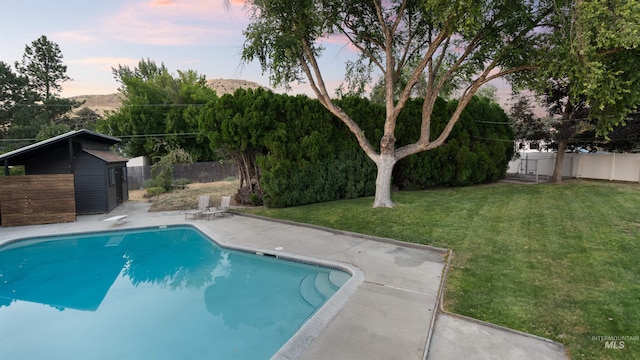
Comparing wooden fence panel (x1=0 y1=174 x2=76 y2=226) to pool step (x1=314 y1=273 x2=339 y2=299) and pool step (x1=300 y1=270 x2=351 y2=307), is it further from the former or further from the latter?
pool step (x1=314 y1=273 x2=339 y2=299)

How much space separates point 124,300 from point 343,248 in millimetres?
4613

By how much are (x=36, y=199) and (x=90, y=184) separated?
1.83 m

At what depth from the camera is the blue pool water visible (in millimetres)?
4359

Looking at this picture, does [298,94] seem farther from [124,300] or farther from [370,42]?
[124,300]

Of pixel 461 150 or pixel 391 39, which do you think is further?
pixel 461 150

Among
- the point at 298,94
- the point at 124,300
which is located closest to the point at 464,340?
the point at 124,300

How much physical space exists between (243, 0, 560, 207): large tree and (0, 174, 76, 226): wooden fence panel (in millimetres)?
8061

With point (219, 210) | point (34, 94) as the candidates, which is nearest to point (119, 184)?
point (219, 210)

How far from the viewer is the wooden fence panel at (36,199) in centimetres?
1050

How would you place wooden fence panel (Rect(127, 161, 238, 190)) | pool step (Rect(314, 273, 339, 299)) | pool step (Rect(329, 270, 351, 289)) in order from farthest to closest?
1. wooden fence panel (Rect(127, 161, 238, 190))
2. pool step (Rect(329, 270, 351, 289))
3. pool step (Rect(314, 273, 339, 299))

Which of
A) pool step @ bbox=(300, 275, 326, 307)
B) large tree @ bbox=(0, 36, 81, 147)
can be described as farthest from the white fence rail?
large tree @ bbox=(0, 36, 81, 147)

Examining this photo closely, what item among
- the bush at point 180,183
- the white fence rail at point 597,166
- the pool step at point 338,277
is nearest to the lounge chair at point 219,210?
the pool step at point 338,277

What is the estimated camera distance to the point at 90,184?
40.7 feet

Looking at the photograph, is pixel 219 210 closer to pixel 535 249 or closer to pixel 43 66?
pixel 535 249
